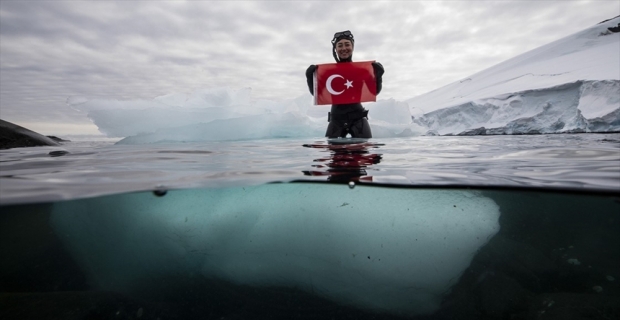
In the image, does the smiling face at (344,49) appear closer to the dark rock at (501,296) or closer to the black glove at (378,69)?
the black glove at (378,69)

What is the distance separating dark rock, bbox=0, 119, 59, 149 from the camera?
289 inches

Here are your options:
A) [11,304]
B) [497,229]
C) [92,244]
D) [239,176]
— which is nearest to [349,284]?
A: [239,176]

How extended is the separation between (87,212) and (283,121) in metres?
8.11

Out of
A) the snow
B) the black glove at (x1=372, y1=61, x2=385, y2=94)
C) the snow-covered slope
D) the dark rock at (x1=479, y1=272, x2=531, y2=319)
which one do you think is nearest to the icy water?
the dark rock at (x1=479, y1=272, x2=531, y2=319)

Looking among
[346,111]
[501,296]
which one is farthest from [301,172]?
[346,111]

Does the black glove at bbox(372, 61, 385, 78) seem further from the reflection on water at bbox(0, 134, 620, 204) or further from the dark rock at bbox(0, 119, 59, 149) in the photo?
the dark rock at bbox(0, 119, 59, 149)

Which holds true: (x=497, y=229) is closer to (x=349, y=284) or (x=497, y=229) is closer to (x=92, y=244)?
(x=349, y=284)

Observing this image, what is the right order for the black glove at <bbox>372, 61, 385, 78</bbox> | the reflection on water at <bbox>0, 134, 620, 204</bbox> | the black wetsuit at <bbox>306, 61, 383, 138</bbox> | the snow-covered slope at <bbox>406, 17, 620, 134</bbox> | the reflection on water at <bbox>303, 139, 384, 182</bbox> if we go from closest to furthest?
the reflection on water at <bbox>0, 134, 620, 204</bbox> → the reflection on water at <bbox>303, 139, 384, 182</bbox> → the black glove at <bbox>372, 61, 385, 78</bbox> → the black wetsuit at <bbox>306, 61, 383, 138</bbox> → the snow-covered slope at <bbox>406, 17, 620, 134</bbox>

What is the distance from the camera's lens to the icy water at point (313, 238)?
350 centimetres

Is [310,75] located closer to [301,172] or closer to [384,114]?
[301,172]

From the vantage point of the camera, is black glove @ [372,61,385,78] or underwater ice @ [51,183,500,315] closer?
underwater ice @ [51,183,500,315]

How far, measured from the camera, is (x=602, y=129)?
11.7 metres

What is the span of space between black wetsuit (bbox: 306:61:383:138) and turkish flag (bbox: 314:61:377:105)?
0.15 meters

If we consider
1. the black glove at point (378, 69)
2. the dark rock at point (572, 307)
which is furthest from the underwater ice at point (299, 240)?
the black glove at point (378, 69)
